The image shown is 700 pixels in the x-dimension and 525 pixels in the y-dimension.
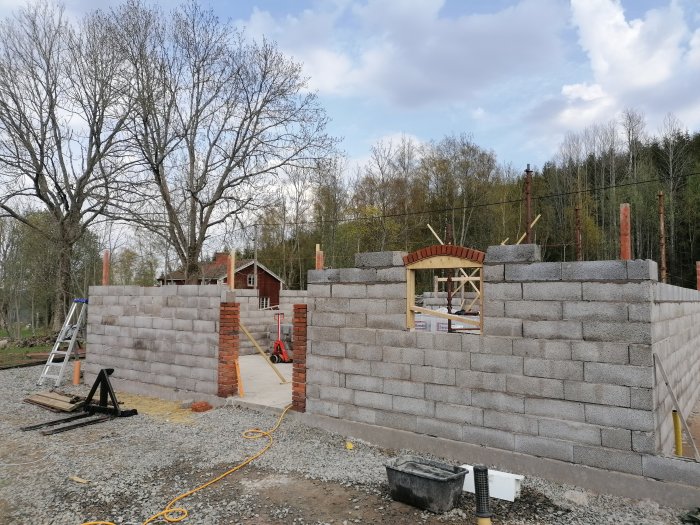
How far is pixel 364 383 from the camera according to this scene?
5.77 meters

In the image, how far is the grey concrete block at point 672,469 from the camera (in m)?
3.83

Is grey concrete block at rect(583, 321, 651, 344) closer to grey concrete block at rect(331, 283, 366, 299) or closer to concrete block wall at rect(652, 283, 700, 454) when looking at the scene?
concrete block wall at rect(652, 283, 700, 454)

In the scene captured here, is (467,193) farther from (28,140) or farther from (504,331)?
(504,331)

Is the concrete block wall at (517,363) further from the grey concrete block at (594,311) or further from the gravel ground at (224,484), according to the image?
the gravel ground at (224,484)

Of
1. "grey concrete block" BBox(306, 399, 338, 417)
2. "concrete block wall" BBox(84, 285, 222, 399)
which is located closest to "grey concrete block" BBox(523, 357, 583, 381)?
"grey concrete block" BBox(306, 399, 338, 417)

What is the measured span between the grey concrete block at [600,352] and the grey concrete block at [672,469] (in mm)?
847

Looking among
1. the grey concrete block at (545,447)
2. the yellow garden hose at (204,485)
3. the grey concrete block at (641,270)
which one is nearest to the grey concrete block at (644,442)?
the grey concrete block at (545,447)

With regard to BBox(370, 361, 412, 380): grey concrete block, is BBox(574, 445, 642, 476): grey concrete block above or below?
below

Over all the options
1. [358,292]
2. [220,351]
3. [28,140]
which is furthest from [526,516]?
[28,140]

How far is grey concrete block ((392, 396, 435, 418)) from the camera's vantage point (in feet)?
17.2

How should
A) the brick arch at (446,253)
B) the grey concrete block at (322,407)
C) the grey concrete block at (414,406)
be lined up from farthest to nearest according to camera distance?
the grey concrete block at (322,407) < the grey concrete block at (414,406) < the brick arch at (446,253)

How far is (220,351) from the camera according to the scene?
290 inches

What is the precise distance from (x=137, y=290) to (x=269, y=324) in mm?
5365

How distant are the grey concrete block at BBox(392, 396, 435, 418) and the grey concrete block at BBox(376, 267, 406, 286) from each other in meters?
1.36
